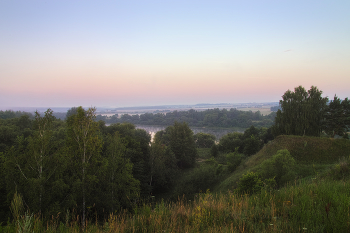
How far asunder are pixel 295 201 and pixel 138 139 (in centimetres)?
3011

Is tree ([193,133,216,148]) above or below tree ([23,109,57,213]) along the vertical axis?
below

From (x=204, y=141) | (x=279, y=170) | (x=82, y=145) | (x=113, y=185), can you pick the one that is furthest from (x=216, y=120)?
(x=82, y=145)

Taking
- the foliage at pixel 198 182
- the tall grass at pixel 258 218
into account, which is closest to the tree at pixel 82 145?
the tall grass at pixel 258 218

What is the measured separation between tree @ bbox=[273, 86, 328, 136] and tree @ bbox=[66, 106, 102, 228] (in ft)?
103

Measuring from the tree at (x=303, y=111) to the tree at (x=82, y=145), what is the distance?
103 ft

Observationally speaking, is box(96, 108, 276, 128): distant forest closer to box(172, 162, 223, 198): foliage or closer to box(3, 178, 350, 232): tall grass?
box(172, 162, 223, 198): foliage

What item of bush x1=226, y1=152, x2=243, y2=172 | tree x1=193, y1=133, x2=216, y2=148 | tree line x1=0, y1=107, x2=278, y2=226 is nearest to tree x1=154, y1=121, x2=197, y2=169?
bush x1=226, y1=152, x2=243, y2=172

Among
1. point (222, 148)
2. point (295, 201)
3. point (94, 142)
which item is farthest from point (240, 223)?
point (222, 148)

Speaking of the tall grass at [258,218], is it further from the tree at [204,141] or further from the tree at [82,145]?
the tree at [204,141]

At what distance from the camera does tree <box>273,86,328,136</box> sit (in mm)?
29609

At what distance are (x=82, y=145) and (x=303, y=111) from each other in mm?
33031

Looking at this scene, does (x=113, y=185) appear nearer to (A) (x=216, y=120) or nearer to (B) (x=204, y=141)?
(B) (x=204, y=141)

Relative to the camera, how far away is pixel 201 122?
133 metres

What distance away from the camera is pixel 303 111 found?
29.8 m
